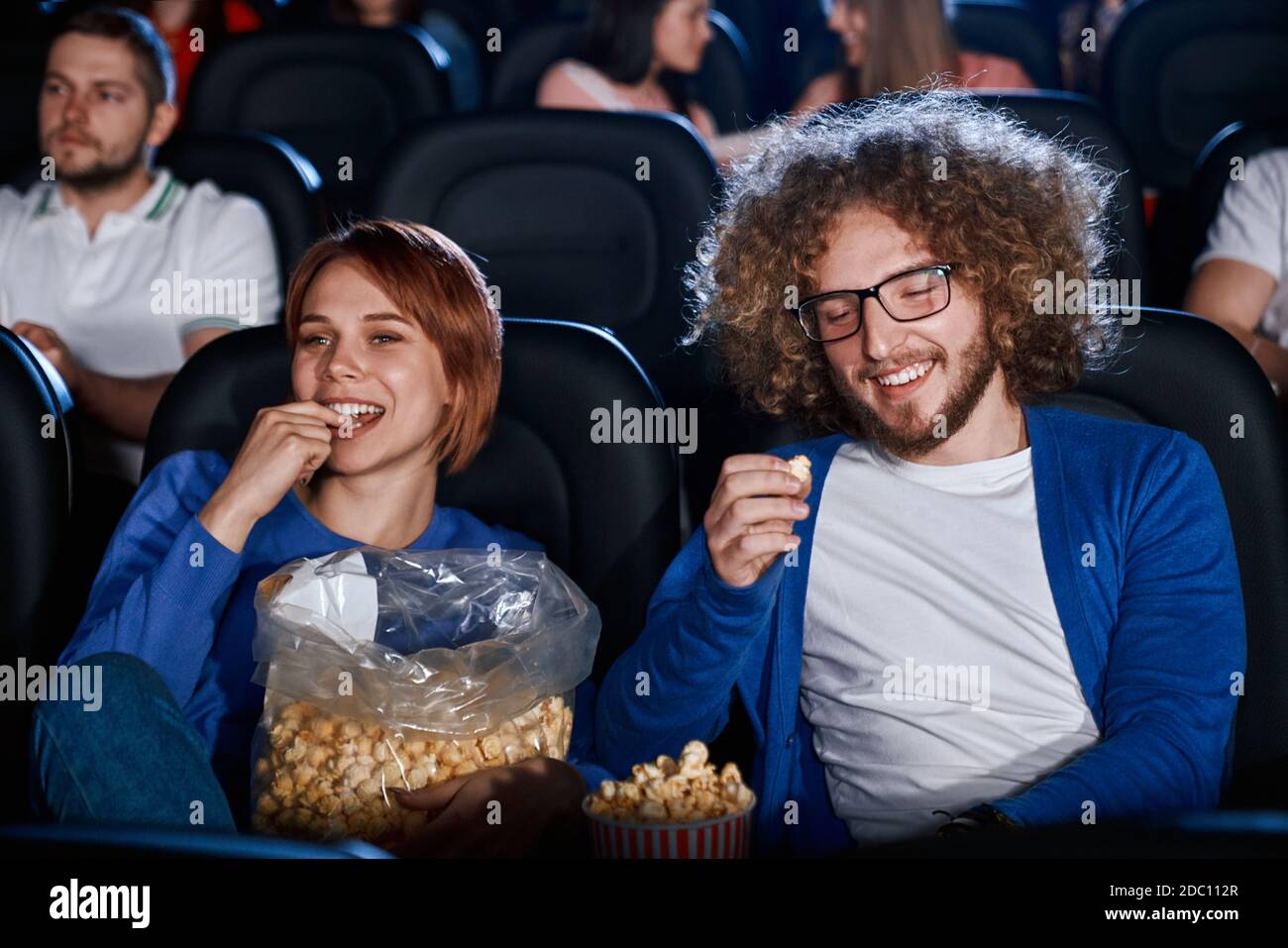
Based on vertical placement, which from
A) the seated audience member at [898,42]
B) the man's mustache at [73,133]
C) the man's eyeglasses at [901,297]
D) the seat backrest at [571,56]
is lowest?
the man's eyeglasses at [901,297]

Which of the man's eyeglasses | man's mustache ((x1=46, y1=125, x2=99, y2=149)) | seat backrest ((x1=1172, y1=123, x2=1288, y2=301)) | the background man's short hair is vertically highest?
the background man's short hair

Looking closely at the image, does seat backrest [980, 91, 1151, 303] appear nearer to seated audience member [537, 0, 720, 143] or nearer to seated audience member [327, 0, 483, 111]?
seated audience member [537, 0, 720, 143]

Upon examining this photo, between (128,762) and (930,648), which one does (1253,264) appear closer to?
(930,648)

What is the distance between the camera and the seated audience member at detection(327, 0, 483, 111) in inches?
140

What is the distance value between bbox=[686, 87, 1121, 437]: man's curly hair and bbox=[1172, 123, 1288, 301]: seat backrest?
61 cm

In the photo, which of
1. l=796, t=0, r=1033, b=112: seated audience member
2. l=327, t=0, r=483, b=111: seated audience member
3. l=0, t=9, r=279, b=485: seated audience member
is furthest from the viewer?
l=327, t=0, r=483, b=111: seated audience member

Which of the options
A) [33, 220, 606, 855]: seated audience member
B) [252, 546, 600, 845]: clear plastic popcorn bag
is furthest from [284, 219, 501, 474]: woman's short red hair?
[252, 546, 600, 845]: clear plastic popcorn bag

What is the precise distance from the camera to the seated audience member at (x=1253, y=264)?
1.97 m

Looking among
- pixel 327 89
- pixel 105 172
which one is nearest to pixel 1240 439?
pixel 105 172

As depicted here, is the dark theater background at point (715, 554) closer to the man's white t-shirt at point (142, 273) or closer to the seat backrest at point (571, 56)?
the man's white t-shirt at point (142, 273)

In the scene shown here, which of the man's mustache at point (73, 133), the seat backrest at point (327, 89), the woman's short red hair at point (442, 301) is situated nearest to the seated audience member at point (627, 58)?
the seat backrest at point (327, 89)

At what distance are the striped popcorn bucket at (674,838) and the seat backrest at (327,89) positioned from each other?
6.89 feet
